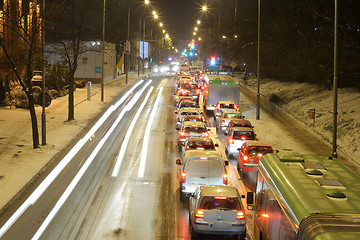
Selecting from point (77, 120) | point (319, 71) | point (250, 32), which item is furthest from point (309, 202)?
point (250, 32)

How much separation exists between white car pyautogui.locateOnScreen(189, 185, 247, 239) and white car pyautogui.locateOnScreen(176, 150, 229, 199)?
3394mm

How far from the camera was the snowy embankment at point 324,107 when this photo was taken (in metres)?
→ 27.8

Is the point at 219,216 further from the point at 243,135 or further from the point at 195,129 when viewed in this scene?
the point at 195,129

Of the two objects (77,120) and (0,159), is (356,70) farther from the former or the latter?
(0,159)

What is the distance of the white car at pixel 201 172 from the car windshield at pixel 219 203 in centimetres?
347

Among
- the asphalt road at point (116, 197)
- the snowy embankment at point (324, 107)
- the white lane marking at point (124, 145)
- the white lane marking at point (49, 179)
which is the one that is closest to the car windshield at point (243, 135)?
the asphalt road at point (116, 197)

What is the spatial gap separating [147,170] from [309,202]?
14305mm

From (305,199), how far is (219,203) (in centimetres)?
519

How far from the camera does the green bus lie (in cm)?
697

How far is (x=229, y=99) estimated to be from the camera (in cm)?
3944

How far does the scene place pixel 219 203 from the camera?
1314cm

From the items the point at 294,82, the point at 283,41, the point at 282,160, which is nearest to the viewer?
the point at 282,160

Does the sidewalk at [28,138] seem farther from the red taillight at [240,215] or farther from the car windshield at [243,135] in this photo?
the car windshield at [243,135]

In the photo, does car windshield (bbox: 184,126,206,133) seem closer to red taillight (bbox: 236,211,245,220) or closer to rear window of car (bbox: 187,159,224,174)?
rear window of car (bbox: 187,159,224,174)
